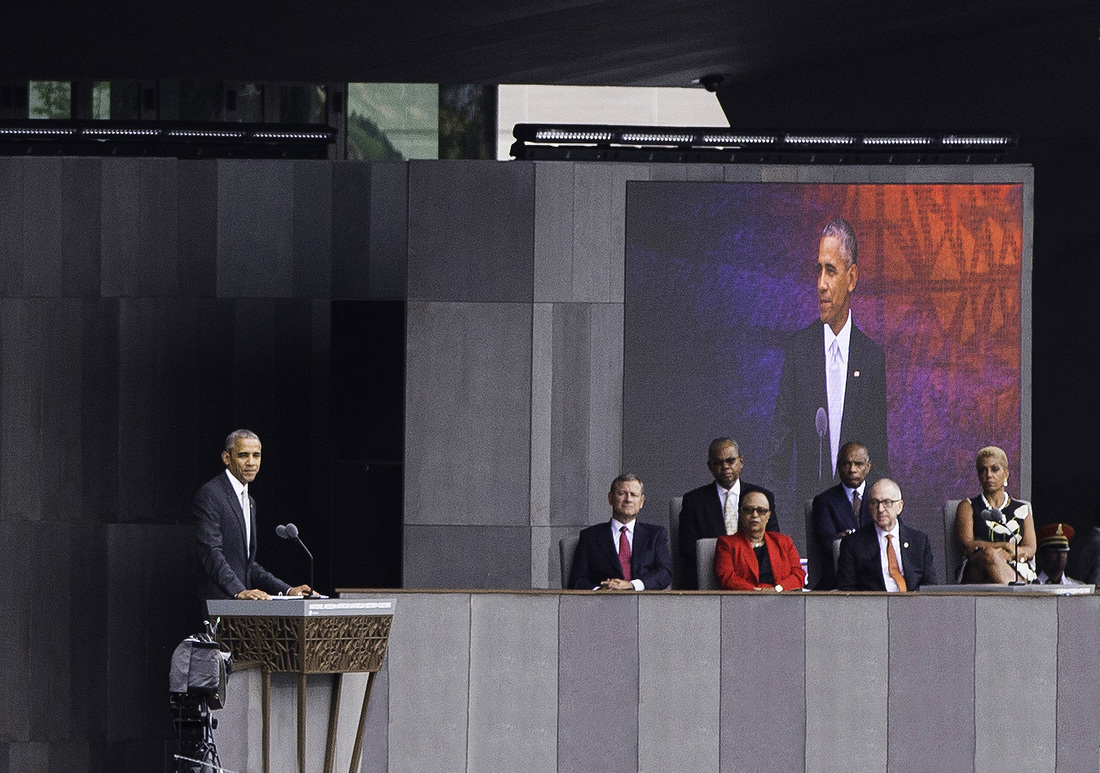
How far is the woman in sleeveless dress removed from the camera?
7.79 metres

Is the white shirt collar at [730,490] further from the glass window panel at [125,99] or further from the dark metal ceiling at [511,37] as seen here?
the glass window panel at [125,99]

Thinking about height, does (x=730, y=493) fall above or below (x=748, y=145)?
below

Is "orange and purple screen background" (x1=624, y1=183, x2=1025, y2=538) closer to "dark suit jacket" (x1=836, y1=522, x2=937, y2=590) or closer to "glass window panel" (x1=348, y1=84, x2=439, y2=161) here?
"dark suit jacket" (x1=836, y1=522, x2=937, y2=590)

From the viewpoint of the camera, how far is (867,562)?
25.6 ft

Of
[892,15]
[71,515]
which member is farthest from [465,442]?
[892,15]

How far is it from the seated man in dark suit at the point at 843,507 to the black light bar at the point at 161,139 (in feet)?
13.4

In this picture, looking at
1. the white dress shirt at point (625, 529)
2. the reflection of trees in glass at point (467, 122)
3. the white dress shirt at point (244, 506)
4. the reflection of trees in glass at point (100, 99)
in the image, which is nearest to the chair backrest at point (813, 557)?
the white dress shirt at point (625, 529)

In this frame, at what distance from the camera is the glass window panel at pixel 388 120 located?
16547 millimetres

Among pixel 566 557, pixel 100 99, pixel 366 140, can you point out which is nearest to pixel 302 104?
pixel 366 140

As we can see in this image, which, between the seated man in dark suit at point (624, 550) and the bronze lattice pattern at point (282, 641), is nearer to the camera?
the bronze lattice pattern at point (282, 641)

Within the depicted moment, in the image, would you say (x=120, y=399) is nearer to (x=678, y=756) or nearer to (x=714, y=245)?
(x=714, y=245)

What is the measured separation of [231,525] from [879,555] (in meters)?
2.63

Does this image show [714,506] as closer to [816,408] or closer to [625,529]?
[625,529]

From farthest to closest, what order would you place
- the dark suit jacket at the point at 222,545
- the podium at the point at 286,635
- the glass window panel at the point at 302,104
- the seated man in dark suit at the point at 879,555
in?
the glass window panel at the point at 302,104
the seated man in dark suit at the point at 879,555
the dark suit jacket at the point at 222,545
the podium at the point at 286,635
